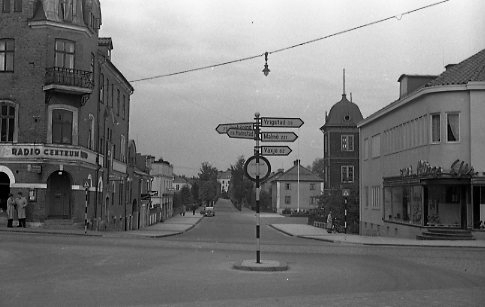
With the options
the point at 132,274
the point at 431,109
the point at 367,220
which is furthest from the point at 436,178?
the point at 132,274

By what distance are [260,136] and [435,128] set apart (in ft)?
61.0

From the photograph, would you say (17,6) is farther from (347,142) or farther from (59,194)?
(347,142)

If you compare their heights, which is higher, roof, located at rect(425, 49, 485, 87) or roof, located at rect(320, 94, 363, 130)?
roof, located at rect(320, 94, 363, 130)

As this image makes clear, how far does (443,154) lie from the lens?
103 ft

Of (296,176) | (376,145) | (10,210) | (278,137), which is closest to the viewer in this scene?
(278,137)

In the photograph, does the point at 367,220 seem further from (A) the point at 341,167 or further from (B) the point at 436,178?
(A) the point at 341,167

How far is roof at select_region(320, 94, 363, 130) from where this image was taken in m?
75.0

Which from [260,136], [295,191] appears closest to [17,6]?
[260,136]

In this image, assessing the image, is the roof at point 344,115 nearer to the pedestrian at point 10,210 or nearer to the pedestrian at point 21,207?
the pedestrian at point 21,207

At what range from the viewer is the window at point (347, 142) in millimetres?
73875

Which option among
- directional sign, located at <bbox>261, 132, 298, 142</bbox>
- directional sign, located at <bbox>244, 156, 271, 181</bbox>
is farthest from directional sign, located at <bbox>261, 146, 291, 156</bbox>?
directional sign, located at <bbox>261, 132, 298, 142</bbox>

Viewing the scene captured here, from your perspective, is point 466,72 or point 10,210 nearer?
point 10,210

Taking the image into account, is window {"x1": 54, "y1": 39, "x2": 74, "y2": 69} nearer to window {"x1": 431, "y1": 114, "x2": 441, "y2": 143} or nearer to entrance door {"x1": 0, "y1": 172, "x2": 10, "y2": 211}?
entrance door {"x1": 0, "y1": 172, "x2": 10, "y2": 211}

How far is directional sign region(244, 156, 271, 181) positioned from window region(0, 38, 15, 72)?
2200cm
